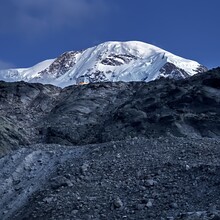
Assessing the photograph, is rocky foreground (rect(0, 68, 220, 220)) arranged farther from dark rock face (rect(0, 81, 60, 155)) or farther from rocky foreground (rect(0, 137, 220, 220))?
dark rock face (rect(0, 81, 60, 155))

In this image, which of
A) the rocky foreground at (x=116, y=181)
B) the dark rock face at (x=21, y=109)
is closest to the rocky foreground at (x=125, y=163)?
the rocky foreground at (x=116, y=181)

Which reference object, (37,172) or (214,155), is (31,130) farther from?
(214,155)

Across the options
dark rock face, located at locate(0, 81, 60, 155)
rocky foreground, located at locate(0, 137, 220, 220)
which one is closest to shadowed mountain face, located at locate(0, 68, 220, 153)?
dark rock face, located at locate(0, 81, 60, 155)

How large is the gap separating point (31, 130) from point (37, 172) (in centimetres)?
1458

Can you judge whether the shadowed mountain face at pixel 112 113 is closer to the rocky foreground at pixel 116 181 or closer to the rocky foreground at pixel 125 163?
the rocky foreground at pixel 125 163

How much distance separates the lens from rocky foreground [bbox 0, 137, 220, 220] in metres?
12.2

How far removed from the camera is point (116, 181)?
1427 centimetres

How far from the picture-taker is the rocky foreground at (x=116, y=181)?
1219 centimetres

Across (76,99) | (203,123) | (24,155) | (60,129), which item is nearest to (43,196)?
(24,155)

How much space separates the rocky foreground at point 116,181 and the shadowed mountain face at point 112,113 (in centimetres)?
781

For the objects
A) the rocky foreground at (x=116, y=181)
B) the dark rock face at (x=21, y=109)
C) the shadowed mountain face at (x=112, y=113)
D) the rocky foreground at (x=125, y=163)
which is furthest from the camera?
the dark rock face at (x=21, y=109)

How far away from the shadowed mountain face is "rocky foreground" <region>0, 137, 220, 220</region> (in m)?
7.81

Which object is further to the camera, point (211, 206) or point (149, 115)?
point (149, 115)

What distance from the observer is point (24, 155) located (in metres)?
18.6
